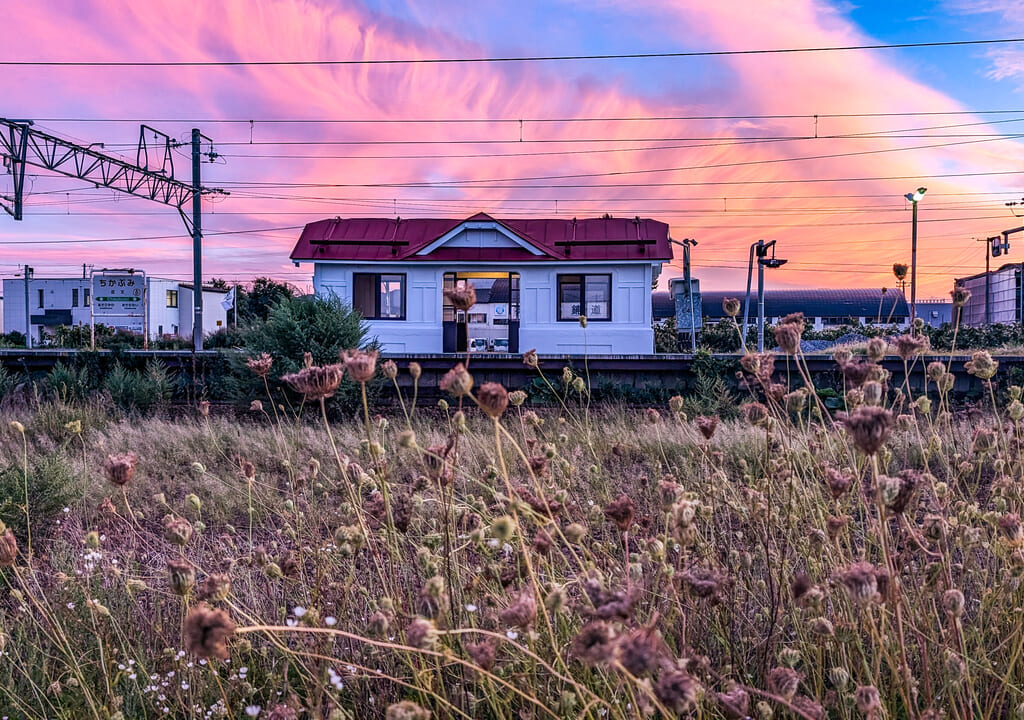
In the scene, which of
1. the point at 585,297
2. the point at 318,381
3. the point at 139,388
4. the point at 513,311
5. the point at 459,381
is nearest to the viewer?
the point at 459,381

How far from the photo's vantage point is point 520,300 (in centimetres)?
2145

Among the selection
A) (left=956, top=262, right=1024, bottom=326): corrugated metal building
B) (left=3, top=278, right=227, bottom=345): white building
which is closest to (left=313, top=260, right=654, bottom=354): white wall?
(left=3, top=278, right=227, bottom=345): white building

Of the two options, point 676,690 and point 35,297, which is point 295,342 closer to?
point 676,690

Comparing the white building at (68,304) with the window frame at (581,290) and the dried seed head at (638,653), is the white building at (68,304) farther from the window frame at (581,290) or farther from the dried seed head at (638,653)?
the dried seed head at (638,653)

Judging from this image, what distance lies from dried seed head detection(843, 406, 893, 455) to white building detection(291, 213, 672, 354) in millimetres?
19760

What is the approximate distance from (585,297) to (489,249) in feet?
10.8

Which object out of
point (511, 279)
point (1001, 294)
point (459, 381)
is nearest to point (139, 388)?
point (459, 381)

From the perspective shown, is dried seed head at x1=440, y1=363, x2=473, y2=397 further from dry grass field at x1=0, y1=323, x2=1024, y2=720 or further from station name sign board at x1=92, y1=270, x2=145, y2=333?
station name sign board at x1=92, y1=270, x2=145, y2=333

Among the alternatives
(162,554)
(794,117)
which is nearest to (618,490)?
(162,554)

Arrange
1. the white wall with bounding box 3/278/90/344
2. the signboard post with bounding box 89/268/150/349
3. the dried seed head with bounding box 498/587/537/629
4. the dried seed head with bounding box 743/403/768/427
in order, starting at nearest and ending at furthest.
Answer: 1. the dried seed head with bounding box 498/587/537/629
2. the dried seed head with bounding box 743/403/768/427
3. the signboard post with bounding box 89/268/150/349
4. the white wall with bounding box 3/278/90/344

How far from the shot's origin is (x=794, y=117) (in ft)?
72.7

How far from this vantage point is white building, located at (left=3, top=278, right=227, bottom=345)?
171 ft

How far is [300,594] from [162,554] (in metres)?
1.25

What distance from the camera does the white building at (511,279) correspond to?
68.5ft
